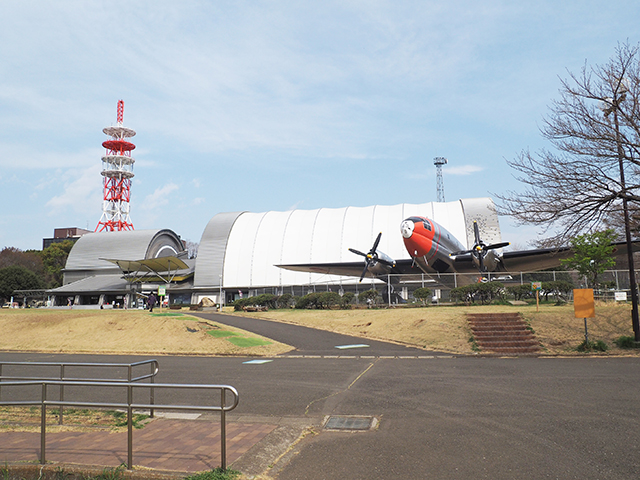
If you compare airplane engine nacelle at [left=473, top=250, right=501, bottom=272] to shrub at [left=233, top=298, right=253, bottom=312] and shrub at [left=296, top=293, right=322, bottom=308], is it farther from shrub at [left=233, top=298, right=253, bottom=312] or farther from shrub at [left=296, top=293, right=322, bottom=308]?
shrub at [left=233, top=298, right=253, bottom=312]

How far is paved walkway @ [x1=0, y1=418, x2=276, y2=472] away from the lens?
564cm

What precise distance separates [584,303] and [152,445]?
600 inches

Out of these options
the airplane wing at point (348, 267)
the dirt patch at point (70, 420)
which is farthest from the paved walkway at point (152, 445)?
the airplane wing at point (348, 267)

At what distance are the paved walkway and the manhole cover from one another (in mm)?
1070

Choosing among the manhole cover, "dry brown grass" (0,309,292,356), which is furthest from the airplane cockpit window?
the manhole cover

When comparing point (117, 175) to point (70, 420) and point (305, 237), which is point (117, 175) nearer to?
point (305, 237)

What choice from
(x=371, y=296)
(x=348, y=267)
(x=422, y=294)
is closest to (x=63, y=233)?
(x=348, y=267)

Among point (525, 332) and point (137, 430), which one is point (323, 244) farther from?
point (137, 430)

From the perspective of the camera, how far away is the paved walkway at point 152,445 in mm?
5637

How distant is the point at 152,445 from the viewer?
6.32 m

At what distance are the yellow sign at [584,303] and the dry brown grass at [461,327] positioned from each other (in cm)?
161

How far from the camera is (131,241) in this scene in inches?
2876

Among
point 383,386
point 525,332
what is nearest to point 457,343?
point 525,332

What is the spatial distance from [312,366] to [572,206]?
1081 centimetres
